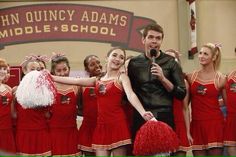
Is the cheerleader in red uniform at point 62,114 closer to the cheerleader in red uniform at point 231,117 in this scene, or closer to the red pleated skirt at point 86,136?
the red pleated skirt at point 86,136

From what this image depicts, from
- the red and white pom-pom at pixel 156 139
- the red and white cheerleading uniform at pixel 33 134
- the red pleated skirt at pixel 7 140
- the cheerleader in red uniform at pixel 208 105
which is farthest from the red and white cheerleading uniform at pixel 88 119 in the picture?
the red and white pom-pom at pixel 156 139

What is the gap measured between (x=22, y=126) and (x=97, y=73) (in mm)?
831

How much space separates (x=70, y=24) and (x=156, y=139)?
4935 millimetres

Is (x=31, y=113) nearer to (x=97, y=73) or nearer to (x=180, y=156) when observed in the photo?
(x=97, y=73)

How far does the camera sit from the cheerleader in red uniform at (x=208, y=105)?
3.98 meters

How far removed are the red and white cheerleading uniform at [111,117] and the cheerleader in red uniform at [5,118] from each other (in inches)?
30.1

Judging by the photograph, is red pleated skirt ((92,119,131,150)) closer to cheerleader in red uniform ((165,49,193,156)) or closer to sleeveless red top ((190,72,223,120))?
cheerleader in red uniform ((165,49,193,156))

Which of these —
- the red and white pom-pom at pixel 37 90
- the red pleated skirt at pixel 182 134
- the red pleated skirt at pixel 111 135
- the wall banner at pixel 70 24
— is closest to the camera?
the red and white pom-pom at pixel 37 90

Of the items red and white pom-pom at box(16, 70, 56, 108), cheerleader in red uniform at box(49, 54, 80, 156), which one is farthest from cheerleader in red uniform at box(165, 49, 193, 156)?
red and white pom-pom at box(16, 70, 56, 108)

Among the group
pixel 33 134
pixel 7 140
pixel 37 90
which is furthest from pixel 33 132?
pixel 37 90

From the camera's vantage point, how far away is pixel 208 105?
13.1 ft

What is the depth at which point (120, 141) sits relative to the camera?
367cm

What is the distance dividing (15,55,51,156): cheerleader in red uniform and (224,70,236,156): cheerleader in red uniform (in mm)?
1533

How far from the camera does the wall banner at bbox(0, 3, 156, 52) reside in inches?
299
